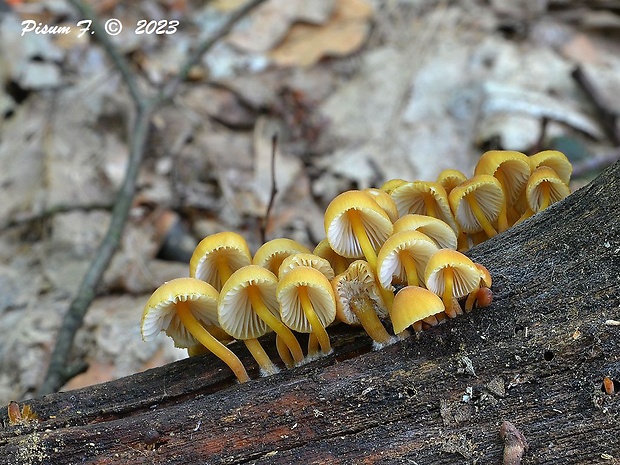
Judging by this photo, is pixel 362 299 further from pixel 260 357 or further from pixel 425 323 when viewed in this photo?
pixel 260 357

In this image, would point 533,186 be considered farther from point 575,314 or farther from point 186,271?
point 186,271

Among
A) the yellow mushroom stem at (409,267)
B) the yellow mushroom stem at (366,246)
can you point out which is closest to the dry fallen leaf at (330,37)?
the yellow mushroom stem at (366,246)

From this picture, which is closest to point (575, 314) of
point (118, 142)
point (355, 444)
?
point (355, 444)

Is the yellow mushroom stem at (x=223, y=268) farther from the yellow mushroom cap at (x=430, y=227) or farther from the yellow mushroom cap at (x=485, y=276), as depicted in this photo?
the yellow mushroom cap at (x=485, y=276)

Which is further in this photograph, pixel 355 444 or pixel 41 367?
pixel 41 367

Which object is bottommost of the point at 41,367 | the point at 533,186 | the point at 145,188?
the point at 41,367

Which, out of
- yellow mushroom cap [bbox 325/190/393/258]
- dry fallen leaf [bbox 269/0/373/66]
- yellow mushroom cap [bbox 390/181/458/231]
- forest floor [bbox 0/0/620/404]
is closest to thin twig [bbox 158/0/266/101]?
forest floor [bbox 0/0/620/404]
